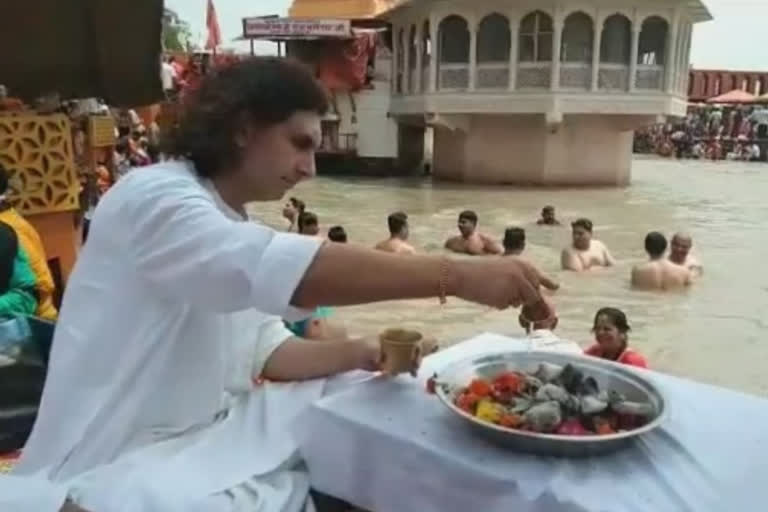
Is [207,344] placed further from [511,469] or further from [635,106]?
[635,106]

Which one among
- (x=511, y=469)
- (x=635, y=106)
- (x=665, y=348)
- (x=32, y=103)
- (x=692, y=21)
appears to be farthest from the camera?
(x=692, y=21)

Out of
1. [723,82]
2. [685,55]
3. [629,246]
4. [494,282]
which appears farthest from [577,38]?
[723,82]

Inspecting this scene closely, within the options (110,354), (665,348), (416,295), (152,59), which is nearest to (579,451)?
(416,295)

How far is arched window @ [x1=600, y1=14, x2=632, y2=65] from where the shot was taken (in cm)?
1667

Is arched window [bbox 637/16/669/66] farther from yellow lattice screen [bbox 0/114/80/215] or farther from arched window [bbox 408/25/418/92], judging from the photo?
yellow lattice screen [bbox 0/114/80/215]

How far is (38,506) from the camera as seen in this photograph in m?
1.29

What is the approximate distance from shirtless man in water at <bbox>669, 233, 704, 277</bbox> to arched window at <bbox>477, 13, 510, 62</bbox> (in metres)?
9.05

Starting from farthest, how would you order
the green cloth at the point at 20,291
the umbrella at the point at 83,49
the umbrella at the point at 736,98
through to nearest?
the umbrella at the point at 736,98 → the umbrella at the point at 83,49 → the green cloth at the point at 20,291

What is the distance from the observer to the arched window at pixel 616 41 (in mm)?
16672

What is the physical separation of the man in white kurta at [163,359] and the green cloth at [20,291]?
159 cm

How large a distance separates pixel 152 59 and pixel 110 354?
3.04 meters

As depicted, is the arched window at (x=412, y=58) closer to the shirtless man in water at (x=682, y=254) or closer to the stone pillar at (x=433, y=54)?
the stone pillar at (x=433, y=54)

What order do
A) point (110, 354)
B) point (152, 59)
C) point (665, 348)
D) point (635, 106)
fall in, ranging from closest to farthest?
point (110, 354) < point (152, 59) < point (665, 348) < point (635, 106)

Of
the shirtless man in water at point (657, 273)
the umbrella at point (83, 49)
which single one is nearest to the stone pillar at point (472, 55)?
the shirtless man in water at point (657, 273)
